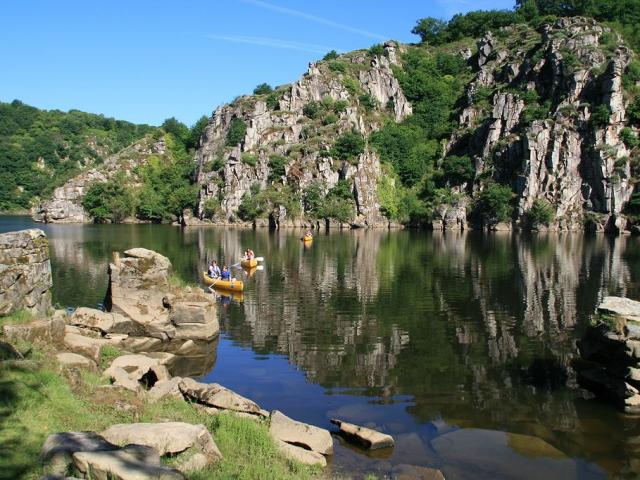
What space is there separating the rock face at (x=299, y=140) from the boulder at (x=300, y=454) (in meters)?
122

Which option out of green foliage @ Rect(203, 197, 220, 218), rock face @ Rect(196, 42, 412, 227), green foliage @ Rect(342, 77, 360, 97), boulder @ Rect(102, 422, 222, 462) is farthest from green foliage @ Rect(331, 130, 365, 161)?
boulder @ Rect(102, 422, 222, 462)

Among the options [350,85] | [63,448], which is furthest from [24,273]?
[350,85]

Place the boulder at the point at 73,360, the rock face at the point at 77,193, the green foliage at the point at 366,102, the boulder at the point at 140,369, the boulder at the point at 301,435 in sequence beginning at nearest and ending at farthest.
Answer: the boulder at the point at 301,435
the boulder at the point at 73,360
the boulder at the point at 140,369
the rock face at the point at 77,193
the green foliage at the point at 366,102

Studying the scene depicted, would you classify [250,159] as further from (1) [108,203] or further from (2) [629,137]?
(2) [629,137]

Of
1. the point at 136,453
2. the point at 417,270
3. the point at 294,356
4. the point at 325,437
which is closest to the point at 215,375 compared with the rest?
the point at 294,356

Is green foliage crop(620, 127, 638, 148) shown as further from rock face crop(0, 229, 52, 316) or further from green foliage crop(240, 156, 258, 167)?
rock face crop(0, 229, 52, 316)

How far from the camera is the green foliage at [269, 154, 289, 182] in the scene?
143875 millimetres

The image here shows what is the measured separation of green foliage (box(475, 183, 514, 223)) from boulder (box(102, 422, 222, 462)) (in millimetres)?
119304

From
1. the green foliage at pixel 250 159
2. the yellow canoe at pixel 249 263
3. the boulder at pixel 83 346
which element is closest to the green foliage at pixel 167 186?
the green foliage at pixel 250 159

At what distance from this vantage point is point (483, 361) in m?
25.2

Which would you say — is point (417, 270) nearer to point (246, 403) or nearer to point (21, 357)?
point (246, 403)

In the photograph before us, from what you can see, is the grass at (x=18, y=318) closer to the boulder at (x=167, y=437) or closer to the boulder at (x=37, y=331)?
the boulder at (x=37, y=331)

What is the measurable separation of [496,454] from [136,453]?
11.0 meters

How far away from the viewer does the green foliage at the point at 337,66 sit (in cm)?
16743
